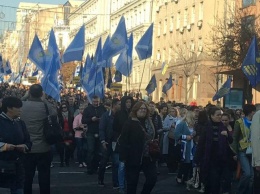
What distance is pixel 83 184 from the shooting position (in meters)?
14.7

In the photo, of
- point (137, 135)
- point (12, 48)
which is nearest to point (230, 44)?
point (137, 135)

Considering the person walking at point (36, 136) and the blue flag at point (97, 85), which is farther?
the blue flag at point (97, 85)

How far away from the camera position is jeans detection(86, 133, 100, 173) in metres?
17.0

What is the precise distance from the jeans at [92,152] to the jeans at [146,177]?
242 inches

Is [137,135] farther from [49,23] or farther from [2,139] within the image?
[49,23]

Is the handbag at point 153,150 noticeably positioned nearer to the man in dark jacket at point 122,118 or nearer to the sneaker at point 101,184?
the man in dark jacket at point 122,118

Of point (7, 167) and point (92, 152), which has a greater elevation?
point (7, 167)

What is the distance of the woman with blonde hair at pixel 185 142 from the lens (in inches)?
591

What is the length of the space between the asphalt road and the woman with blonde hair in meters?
0.31

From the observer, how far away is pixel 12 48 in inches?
5645

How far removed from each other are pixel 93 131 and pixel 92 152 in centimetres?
53

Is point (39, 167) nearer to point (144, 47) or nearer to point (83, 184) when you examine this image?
point (83, 184)

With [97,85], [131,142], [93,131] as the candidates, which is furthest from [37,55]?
[131,142]

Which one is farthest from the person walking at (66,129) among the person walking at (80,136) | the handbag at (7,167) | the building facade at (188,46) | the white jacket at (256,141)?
the building facade at (188,46)
